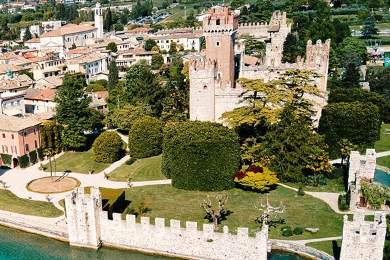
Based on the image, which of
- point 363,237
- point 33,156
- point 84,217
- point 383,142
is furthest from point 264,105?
point 33,156

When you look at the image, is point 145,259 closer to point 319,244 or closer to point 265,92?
point 319,244

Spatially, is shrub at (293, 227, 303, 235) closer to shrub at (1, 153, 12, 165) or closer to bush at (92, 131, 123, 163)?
bush at (92, 131, 123, 163)

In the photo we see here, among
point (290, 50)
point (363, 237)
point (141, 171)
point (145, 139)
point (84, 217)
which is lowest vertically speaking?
point (141, 171)

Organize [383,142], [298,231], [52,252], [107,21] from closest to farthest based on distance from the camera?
[298,231], [52,252], [383,142], [107,21]

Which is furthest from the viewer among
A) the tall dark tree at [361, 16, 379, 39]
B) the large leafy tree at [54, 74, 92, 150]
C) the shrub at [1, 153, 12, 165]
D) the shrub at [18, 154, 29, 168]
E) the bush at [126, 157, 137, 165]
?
the tall dark tree at [361, 16, 379, 39]

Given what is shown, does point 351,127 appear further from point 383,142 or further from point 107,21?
point 107,21

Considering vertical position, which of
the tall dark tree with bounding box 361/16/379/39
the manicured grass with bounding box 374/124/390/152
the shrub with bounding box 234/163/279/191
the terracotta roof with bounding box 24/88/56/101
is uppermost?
the tall dark tree with bounding box 361/16/379/39

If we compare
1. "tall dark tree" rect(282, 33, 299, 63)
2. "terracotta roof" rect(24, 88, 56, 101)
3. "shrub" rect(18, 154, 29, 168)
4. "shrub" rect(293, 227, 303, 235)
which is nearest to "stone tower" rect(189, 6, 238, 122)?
"shrub" rect(18, 154, 29, 168)

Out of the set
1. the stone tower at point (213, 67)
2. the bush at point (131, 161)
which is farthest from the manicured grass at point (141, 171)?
the stone tower at point (213, 67)
